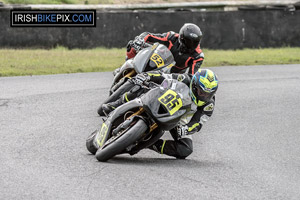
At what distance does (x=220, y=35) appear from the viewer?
18.7m

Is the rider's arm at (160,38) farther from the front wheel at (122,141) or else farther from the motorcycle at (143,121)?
the front wheel at (122,141)

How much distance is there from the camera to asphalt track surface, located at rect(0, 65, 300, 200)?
Result: 553cm

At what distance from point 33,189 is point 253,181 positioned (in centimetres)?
205

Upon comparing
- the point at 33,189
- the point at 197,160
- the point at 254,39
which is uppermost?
the point at 33,189

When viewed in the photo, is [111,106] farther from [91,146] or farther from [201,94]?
[201,94]

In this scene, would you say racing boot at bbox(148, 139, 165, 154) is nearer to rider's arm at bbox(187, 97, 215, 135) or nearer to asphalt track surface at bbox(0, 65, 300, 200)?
asphalt track surface at bbox(0, 65, 300, 200)

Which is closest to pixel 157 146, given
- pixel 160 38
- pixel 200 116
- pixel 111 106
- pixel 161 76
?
pixel 200 116

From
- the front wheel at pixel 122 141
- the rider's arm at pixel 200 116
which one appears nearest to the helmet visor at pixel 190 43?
the rider's arm at pixel 200 116

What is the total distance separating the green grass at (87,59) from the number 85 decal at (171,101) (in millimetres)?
8444

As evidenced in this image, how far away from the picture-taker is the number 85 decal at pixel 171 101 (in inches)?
258

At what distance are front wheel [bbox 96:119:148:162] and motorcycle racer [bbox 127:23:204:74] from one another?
2613mm

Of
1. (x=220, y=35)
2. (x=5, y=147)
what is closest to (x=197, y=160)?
(x=5, y=147)

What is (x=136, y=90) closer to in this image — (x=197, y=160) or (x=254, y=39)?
(x=197, y=160)

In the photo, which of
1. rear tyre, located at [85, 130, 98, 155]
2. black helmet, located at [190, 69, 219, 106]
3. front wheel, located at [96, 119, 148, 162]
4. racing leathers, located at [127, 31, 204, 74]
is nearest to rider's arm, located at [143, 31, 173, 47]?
racing leathers, located at [127, 31, 204, 74]
